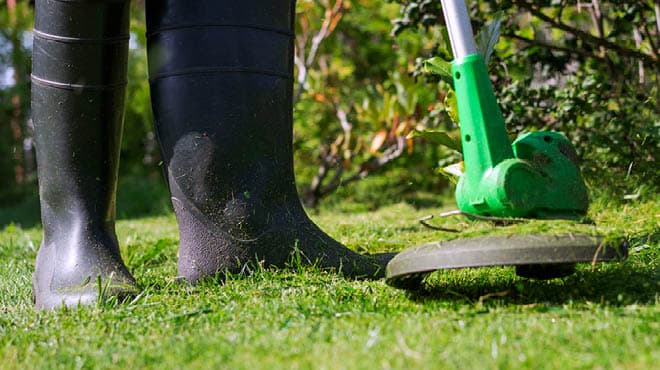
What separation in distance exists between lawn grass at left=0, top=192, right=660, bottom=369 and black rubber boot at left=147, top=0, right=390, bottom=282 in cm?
8

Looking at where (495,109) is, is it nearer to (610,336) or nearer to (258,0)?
(610,336)

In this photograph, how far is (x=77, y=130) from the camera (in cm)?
172

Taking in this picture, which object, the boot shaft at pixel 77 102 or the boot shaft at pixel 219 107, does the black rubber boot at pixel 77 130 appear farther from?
the boot shaft at pixel 219 107

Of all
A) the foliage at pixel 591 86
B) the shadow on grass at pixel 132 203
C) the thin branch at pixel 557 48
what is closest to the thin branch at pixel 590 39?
the foliage at pixel 591 86

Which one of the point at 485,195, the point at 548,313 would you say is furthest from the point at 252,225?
the point at 548,313

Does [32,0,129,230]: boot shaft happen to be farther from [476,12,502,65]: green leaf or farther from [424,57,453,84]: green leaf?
[476,12,502,65]: green leaf

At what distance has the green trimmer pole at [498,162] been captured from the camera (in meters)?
1.35

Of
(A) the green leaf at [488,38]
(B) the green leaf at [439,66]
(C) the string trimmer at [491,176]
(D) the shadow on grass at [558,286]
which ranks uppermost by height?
(A) the green leaf at [488,38]

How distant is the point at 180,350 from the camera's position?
1134mm

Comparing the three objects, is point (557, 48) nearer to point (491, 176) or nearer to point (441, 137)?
point (441, 137)

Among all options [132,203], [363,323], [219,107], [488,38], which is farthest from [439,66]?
[132,203]

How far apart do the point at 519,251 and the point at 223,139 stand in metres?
0.80

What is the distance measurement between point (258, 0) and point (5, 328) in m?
0.93

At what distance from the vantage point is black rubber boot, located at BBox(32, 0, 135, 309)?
5.45ft
